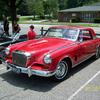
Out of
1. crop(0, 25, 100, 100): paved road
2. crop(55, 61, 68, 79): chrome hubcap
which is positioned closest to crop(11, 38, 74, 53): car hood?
crop(55, 61, 68, 79): chrome hubcap

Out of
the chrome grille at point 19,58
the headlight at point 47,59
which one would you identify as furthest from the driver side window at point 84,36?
the chrome grille at point 19,58

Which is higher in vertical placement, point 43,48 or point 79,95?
point 43,48

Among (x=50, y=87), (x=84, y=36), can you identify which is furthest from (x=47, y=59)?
(x=84, y=36)

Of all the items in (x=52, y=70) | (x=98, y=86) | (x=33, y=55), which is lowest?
(x=98, y=86)

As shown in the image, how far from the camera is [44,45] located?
6.98 m

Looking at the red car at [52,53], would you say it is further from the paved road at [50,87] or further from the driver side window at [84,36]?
the paved road at [50,87]

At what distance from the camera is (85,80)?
6.73 meters

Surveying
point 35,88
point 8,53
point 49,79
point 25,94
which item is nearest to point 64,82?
point 49,79

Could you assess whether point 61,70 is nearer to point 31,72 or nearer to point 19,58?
point 31,72

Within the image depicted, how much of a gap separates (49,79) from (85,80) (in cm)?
105

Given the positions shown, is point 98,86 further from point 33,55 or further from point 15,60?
point 15,60

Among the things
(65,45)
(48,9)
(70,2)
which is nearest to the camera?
(65,45)

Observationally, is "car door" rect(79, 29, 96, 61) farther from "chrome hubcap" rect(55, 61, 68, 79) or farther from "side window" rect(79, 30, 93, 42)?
"chrome hubcap" rect(55, 61, 68, 79)

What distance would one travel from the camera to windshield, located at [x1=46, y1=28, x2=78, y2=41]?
25.2ft
